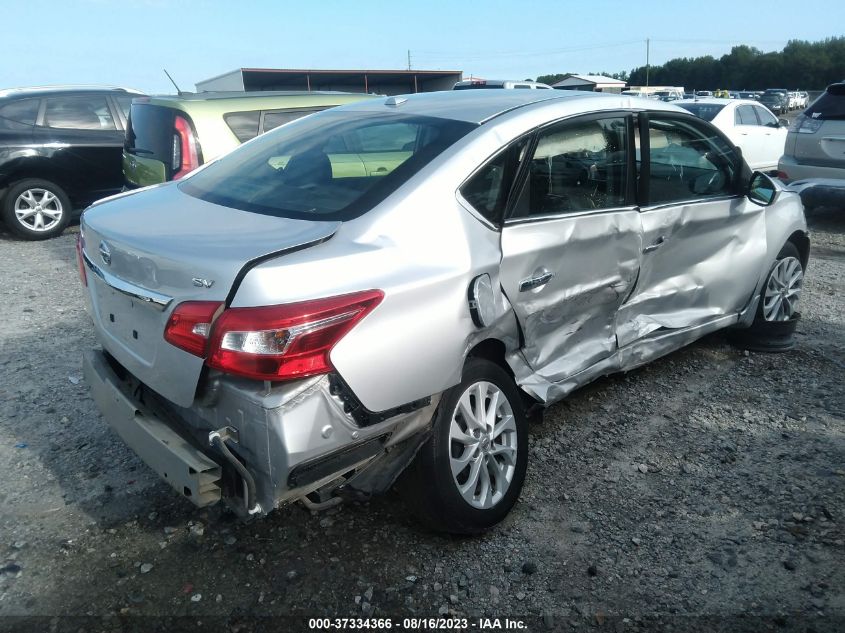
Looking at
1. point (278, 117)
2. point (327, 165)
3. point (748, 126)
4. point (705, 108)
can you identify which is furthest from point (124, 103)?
point (748, 126)

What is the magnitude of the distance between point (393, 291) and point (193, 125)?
4.48 metres

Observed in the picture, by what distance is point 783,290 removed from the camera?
193 inches

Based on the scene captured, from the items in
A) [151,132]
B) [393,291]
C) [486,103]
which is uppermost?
[486,103]

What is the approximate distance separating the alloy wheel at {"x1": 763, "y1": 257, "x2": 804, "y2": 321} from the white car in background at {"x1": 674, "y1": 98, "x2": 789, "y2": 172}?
23.4 ft

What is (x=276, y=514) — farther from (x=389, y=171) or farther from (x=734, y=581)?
(x=734, y=581)

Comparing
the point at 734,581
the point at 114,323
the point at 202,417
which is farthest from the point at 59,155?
the point at 734,581

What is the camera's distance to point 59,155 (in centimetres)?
884

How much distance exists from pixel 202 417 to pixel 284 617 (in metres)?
0.76

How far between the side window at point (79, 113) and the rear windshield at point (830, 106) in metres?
8.83

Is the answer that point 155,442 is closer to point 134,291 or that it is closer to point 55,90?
point 134,291

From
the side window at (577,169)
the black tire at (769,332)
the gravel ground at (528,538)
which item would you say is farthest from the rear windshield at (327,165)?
the black tire at (769,332)

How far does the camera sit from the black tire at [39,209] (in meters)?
8.77

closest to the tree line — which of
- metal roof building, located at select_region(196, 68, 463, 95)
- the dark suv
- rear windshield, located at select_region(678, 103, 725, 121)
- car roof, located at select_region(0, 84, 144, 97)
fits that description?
the dark suv

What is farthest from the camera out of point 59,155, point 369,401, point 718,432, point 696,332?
point 59,155
